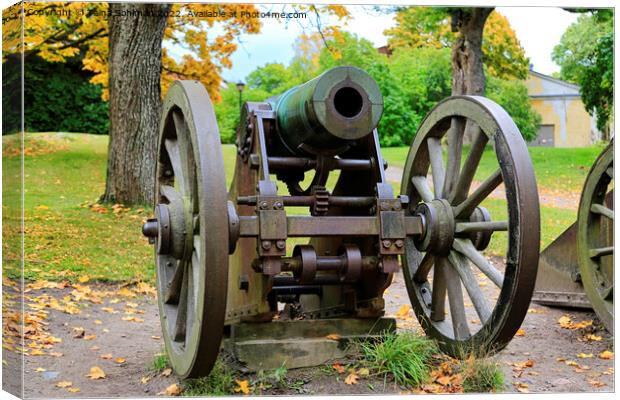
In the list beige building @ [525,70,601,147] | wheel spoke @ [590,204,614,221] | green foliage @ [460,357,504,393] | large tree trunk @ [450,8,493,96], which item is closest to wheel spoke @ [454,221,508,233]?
green foliage @ [460,357,504,393]

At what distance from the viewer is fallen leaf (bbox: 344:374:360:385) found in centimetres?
477

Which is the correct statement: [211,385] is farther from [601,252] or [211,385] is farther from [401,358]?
[601,252]

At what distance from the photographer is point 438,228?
192 inches

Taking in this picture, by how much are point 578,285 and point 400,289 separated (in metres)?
2.06

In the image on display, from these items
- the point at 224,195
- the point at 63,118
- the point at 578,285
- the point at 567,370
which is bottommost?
the point at 567,370

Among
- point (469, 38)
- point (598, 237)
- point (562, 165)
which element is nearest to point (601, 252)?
point (598, 237)

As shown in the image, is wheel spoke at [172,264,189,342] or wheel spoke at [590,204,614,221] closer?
wheel spoke at [172,264,189,342]

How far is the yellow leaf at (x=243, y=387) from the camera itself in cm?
474

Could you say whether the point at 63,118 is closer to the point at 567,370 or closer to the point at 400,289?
the point at 400,289

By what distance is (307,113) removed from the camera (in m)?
4.64

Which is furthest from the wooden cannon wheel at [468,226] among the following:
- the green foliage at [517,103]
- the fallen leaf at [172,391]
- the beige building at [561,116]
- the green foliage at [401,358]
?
the green foliage at [517,103]

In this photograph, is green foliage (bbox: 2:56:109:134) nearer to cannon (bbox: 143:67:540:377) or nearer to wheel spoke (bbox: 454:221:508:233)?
cannon (bbox: 143:67:540:377)

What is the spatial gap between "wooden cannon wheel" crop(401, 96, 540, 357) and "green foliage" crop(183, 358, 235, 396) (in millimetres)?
1355

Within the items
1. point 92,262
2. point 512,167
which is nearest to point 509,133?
point 512,167
